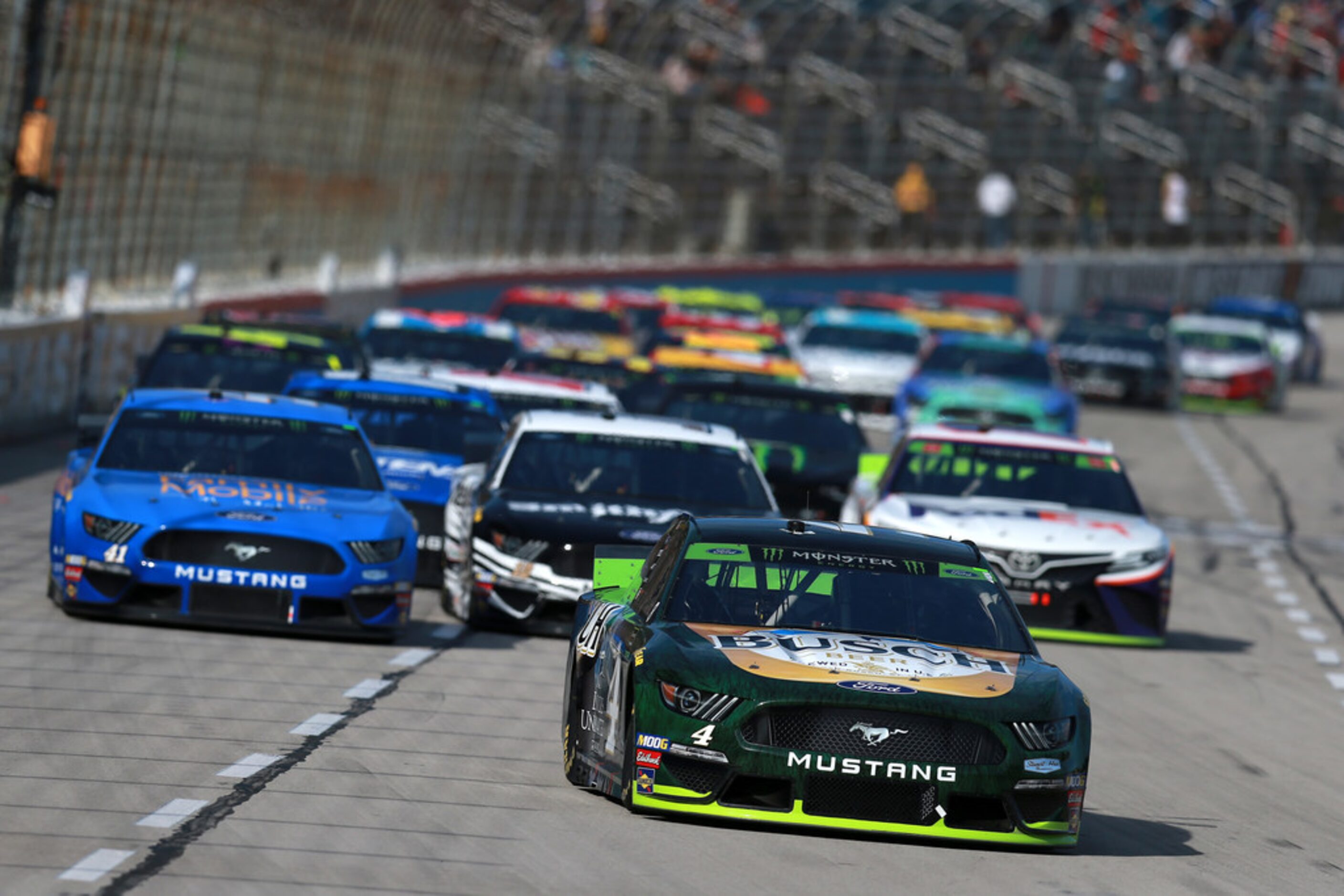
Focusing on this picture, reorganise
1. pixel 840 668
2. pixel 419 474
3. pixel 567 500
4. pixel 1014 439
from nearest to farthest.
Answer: pixel 840 668
pixel 567 500
pixel 419 474
pixel 1014 439

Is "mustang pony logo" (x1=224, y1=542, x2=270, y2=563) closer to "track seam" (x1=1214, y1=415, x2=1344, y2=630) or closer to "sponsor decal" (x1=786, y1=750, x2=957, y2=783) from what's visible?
"sponsor decal" (x1=786, y1=750, x2=957, y2=783)

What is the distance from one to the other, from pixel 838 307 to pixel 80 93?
1813cm

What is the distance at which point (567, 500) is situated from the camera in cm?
1401

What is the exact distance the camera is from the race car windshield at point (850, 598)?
8.98 m

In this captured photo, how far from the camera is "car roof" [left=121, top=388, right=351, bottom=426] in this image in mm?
14016

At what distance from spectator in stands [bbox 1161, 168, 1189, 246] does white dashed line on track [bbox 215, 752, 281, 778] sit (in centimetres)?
5880

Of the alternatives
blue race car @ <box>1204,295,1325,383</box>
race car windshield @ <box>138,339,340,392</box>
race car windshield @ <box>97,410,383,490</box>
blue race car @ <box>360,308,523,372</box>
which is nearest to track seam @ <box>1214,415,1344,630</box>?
blue race car @ <box>360,308,523,372</box>

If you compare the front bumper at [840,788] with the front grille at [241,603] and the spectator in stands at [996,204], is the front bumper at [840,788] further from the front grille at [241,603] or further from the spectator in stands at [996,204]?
the spectator in stands at [996,204]

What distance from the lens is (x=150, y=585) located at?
12.6 metres

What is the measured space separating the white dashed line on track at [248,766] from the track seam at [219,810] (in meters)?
0.02

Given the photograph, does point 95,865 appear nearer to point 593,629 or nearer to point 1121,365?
point 593,629

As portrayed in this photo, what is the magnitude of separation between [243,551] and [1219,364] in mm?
29991

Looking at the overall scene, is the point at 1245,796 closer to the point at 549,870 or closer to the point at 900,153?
the point at 549,870

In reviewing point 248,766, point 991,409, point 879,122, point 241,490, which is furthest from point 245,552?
point 879,122
